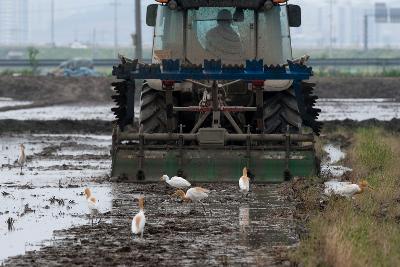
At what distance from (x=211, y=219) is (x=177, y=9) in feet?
21.7

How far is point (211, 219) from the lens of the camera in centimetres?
1602

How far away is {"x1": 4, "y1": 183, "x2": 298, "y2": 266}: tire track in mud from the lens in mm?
12641

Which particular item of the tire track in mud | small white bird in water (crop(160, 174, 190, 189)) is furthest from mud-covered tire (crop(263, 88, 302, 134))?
small white bird in water (crop(160, 174, 190, 189))

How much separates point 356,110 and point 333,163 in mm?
27350

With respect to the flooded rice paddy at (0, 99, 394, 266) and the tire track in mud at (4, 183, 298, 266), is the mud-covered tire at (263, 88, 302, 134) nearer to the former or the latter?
the flooded rice paddy at (0, 99, 394, 266)

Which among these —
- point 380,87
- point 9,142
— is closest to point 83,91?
point 380,87

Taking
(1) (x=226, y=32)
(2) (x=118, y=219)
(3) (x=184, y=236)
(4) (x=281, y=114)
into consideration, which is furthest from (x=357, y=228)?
(1) (x=226, y=32)

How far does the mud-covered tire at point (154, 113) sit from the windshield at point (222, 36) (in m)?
0.85

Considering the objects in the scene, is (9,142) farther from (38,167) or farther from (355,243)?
(355,243)

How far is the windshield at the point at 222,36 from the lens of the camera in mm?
21594

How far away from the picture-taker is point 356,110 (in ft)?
171

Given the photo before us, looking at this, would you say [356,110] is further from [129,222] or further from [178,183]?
[129,222]

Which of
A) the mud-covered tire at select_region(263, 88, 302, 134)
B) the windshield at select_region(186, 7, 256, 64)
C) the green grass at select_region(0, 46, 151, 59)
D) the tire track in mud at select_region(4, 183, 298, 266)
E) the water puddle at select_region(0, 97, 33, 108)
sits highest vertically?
the green grass at select_region(0, 46, 151, 59)

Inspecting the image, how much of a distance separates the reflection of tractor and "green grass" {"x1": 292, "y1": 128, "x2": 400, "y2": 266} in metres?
1.42
